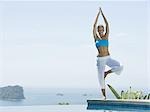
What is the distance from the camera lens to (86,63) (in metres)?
6.21

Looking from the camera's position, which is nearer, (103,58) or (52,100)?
(103,58)

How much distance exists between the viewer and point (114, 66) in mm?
6258

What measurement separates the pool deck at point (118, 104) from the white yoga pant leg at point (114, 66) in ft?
1.55

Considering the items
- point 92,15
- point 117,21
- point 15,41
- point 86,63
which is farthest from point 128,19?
point 15,41

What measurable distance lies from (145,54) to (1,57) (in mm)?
2132

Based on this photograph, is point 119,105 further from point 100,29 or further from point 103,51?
point 100,29

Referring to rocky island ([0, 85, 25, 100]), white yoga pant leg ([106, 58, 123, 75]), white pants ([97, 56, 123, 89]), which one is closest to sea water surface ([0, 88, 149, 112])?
rocky island ([0, 85, 25, 100])

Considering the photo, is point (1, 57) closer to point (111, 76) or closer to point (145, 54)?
point (111, 76)

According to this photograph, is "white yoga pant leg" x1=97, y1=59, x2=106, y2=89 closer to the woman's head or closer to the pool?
the pool

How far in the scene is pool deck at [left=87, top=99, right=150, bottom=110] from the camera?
5.86m

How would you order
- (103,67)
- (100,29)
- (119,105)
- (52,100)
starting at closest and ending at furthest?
1. (119,105)
2. (100,29)
3. (103,67)
4. (52,100)

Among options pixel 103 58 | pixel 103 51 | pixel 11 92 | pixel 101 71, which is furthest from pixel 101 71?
pixel 11 92

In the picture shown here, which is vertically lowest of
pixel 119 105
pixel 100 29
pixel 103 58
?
pixel 119 105

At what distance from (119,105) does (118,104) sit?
0.02 m
